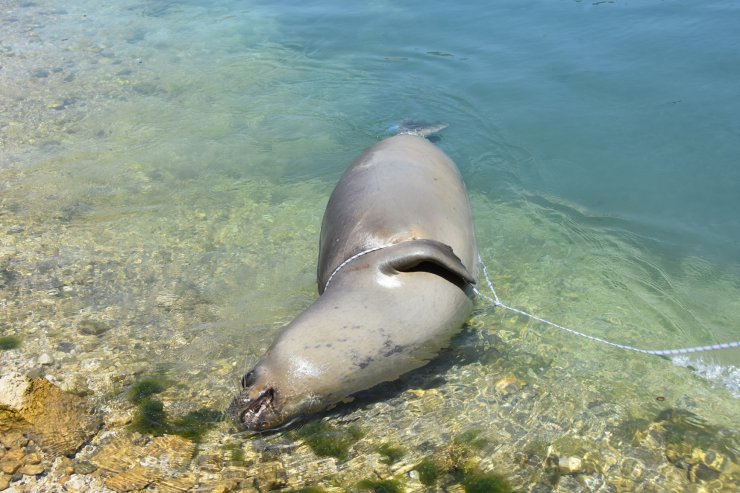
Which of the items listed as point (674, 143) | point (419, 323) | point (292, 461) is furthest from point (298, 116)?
point (292, 461)

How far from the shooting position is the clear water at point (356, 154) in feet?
17.3

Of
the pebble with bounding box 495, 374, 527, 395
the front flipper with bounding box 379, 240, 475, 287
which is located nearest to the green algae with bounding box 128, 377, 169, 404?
the front flipper with bounding box 379, 240, 475, 287

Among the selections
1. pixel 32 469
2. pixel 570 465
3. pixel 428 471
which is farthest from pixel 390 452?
pixel 32 469

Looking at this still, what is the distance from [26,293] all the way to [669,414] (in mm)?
4936

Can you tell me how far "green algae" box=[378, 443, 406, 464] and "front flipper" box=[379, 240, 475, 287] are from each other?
45.6 inches

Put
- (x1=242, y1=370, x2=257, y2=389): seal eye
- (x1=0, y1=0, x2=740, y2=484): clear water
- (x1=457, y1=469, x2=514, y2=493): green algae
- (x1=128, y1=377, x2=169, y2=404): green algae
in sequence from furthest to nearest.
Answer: (x1=0, y1=0, x2=740, y2=484): clear water → (x1=128, y1=377, x2=169, y2=404): green algae → (x1=242, y1=370, x2=257, y2=389): seal eye → (x1=457, y1=469, x2=514, y2=493): green algae

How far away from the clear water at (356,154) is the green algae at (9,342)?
0.08 metres

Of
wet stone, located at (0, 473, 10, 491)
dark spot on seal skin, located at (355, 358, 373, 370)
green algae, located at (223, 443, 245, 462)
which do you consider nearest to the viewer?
wet stone, located at (0, 473, 10, 491)

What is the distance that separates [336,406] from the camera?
4434 mm

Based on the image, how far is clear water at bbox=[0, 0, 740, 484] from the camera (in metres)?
5.29

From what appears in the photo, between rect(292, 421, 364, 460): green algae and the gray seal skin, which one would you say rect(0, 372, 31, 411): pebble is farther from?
rect(292, 421, 364, 460): green algae

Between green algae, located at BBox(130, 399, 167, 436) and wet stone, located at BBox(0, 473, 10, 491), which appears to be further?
green algae, located at BBox(130, 399, 167, 436)

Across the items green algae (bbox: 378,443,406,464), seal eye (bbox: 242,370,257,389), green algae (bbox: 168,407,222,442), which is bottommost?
green algae (bbox: 378,443,406,464)

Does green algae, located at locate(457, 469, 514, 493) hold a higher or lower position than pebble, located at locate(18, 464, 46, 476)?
lower
